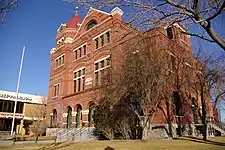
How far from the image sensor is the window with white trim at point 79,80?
3129 cm

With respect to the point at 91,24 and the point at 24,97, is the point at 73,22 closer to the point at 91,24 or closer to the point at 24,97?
the point at 91,24

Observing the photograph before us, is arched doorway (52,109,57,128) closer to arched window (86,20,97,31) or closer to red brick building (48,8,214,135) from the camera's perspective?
red brick building (48,8,214,135)

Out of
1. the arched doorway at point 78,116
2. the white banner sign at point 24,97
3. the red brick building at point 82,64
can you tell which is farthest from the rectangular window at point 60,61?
the white banner sign at point 24,97

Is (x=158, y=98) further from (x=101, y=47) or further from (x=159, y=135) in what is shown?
(x=101, y=47)

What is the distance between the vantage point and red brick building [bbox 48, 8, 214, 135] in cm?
2745

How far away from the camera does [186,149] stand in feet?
40.4

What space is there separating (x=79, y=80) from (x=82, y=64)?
90.4 inches

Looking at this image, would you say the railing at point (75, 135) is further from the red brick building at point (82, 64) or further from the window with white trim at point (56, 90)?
the window with white trim at point (56, 90)

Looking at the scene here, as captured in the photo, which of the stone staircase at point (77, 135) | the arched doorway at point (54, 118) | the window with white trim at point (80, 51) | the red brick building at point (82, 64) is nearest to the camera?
the stone staircase at point (77, 135)

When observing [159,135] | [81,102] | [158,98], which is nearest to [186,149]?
[158,98]

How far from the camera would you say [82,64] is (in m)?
32.1

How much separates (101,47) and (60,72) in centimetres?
1036

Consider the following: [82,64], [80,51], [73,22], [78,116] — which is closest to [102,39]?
[82,64]

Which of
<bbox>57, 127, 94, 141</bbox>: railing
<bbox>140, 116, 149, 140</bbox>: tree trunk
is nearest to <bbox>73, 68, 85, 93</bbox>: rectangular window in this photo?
<bbox>57, 127, 94, 141</bbox>: railing
